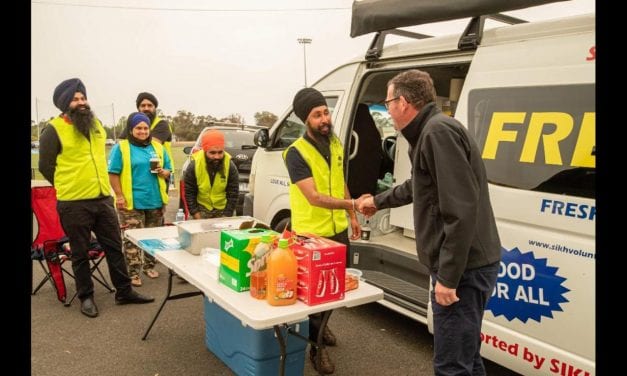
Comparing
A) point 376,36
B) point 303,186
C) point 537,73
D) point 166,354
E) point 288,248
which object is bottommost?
point 166,354

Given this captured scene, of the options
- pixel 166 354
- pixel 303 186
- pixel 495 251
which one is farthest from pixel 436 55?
pixel 166 354

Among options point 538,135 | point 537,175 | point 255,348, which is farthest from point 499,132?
point 255,348

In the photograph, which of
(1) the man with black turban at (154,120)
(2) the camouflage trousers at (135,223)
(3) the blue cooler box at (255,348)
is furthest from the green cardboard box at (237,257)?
(1) the man with black turban at (154,120)

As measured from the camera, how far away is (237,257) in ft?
7.77

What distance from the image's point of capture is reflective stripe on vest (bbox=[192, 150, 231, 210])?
461 centimetres

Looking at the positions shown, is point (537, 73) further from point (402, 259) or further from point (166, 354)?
point (166, 354)

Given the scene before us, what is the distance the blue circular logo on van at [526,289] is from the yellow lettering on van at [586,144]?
0.54 metres

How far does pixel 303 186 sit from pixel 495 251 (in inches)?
51.4

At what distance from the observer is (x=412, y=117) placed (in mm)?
2244

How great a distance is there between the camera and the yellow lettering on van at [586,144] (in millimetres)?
2416

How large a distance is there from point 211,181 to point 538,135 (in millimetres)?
3003

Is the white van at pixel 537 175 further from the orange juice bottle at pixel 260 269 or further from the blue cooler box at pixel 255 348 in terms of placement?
the orange juice bottle at pixel 260 269

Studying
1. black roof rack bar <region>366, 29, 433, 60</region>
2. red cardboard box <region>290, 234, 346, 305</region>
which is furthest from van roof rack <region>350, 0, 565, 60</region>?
red cardboard box <region>290, 234, 346, 305</region>

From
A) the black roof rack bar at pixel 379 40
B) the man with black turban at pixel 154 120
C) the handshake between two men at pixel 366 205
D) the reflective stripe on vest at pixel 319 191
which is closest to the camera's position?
the handshake between two men at pixel 366 205
